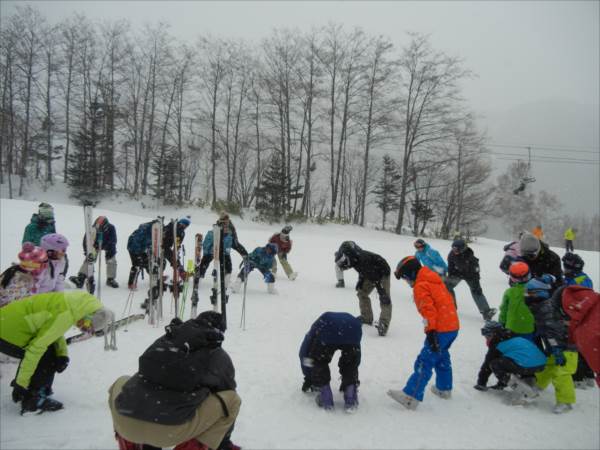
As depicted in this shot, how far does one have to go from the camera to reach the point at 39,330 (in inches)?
137

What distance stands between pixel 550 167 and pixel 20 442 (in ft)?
634

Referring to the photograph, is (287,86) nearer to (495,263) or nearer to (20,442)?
(495,263)

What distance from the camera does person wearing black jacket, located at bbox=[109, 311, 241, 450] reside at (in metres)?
2.51

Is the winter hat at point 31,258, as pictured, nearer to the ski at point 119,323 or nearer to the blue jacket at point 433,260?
the ski at point 119,323

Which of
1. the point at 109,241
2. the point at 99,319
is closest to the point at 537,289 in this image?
the point at 99,319

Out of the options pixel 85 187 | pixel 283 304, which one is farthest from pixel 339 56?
pixel 283 304

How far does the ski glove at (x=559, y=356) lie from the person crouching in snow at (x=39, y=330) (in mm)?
5217

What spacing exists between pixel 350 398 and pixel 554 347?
2.64 meters

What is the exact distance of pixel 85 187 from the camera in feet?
89.7

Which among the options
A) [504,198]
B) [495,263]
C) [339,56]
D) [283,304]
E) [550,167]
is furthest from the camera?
[550,167]

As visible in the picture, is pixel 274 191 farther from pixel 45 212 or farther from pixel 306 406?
pixel 306 406

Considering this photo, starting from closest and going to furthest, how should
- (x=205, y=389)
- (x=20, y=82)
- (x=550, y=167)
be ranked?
1. (x=205, y=389)
2. (x=20, y=82)
3. (x=550, y=167)

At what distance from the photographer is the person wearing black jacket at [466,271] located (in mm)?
8039

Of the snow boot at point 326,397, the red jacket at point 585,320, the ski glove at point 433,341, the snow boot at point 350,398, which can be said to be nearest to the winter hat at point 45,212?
the snow boot at point 326,397
